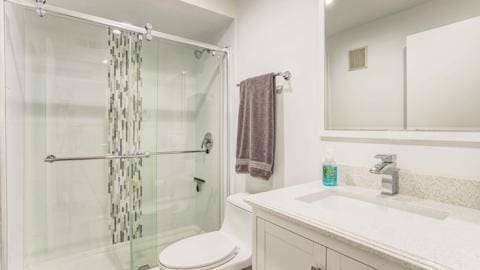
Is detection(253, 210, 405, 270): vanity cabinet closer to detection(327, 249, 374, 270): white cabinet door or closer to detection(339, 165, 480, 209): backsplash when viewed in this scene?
detection(327, 249, 374, 270): white cabinet door

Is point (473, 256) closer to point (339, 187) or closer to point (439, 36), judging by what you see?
point (339, 187)

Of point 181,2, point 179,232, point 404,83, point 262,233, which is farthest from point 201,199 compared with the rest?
point 404,83

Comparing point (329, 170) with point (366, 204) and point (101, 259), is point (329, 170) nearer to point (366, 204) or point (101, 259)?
point (366, 204)

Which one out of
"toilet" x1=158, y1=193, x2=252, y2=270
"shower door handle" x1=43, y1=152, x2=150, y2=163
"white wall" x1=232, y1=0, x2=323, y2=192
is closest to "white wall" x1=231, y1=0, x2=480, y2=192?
"white wall" x1=232, y1=0, x2=323, y2=192

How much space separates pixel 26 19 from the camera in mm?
1716

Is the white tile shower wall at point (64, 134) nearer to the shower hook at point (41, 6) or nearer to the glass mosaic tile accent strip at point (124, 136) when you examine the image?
the glass mosaic tile accent strip at point (124, 136)

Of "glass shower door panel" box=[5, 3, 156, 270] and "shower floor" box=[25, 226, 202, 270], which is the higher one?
"glass shower door panel" box=[5, 3, 156, 270]

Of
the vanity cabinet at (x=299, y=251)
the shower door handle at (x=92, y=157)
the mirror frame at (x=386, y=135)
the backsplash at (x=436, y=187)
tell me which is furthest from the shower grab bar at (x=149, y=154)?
the backsplash at (x=436, y=187)

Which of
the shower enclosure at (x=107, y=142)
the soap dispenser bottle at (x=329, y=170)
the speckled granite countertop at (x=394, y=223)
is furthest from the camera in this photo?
the shower enclosure at (x=107, y=142)

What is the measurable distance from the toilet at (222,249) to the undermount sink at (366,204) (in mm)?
508

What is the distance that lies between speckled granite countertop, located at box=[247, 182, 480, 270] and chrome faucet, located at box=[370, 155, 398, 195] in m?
0.04

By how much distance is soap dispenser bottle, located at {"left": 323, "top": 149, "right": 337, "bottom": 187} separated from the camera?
1186 mm

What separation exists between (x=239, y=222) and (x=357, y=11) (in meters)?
1.42

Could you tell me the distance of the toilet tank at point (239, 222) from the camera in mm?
1567
